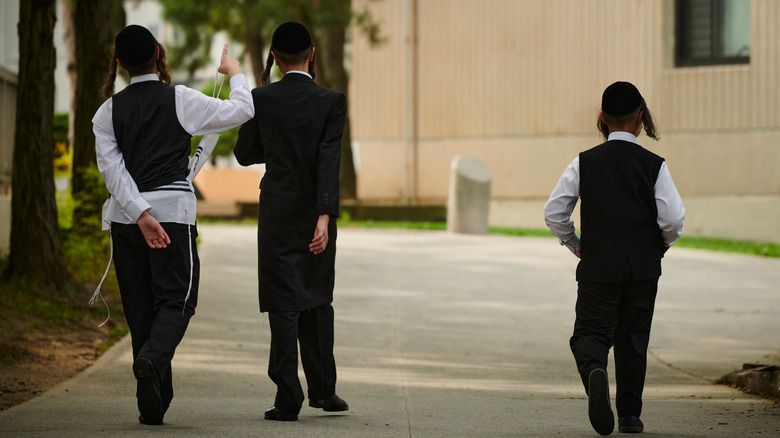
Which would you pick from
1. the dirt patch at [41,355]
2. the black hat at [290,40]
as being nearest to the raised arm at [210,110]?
the black hat at [290,40]

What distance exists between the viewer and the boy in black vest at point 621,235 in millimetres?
5070

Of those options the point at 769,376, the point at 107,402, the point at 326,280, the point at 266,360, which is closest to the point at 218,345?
the point at 266,360

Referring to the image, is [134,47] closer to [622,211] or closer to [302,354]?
[302,354]

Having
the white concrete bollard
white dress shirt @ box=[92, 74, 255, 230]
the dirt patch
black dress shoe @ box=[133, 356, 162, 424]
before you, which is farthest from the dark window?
black dress shoe @ box=[133, 356, 162, 424]

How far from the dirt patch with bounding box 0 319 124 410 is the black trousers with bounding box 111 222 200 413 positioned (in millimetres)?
1563

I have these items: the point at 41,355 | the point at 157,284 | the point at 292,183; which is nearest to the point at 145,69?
the point at 292,183

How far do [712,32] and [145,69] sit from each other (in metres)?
17.7

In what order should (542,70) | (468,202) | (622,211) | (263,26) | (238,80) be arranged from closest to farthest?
(622,211) → (238,80) → (468,202) → (542,70) → (263,26)

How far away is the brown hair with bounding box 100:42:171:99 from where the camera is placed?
5.15m

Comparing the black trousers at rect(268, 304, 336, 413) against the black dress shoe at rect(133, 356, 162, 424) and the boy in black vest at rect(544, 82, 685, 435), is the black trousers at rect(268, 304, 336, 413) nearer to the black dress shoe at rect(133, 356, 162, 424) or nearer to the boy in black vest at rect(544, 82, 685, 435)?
the black dress shoe at rect(133, 356, 162, 424)

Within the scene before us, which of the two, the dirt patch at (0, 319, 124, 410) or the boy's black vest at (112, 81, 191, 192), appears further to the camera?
the dirt patch at (0, 319, 124, 410)

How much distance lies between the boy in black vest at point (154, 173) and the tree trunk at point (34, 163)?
4.75 meters

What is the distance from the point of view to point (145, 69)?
5160 mm

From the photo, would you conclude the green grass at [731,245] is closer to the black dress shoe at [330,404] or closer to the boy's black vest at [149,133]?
the black dress shoe at [330,404]
